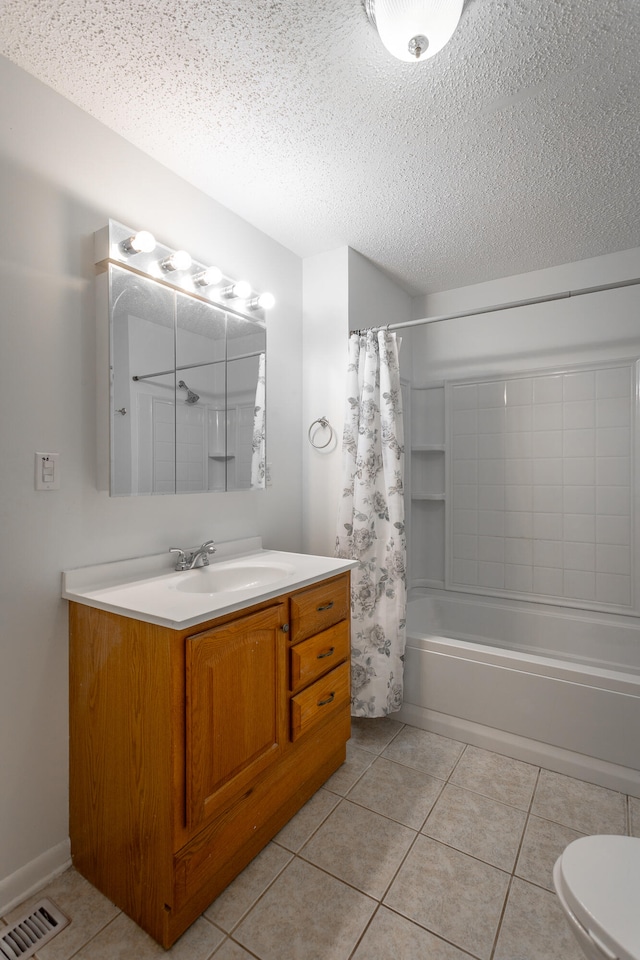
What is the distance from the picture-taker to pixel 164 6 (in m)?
1.21

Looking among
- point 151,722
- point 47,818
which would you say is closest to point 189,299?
point 151,722

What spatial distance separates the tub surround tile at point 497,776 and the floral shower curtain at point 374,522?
39 cm

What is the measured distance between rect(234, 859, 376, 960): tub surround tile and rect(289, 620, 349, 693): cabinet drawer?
54cm

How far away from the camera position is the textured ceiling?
1246 mm

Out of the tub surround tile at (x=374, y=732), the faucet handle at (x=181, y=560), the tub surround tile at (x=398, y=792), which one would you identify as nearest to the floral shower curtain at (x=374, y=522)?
the tub surround tile at (x=374, y=732)

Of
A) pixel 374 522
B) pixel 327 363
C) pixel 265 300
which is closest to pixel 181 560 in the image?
pixel 374 522

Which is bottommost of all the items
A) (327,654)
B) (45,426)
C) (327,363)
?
(327,654)

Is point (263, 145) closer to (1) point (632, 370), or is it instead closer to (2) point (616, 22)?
(2) point (616, 22)

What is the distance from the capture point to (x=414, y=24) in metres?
1.17

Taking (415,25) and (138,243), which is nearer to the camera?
(415,25)

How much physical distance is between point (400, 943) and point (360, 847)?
0.33m

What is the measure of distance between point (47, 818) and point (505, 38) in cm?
262

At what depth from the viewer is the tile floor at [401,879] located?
4.05 ft

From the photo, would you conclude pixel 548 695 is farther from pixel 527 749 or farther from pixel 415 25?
pixel 415 25
